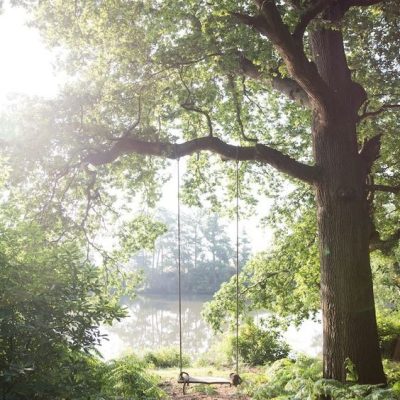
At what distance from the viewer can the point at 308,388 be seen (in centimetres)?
510

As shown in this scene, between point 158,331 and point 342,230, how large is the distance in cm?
2313

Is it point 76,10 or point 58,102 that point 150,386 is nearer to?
point 58,102

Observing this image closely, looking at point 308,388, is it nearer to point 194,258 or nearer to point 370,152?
point 370,152

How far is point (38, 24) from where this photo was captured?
298 inches

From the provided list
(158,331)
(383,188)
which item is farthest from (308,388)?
(158,331)

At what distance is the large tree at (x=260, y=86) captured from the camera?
5434 mm

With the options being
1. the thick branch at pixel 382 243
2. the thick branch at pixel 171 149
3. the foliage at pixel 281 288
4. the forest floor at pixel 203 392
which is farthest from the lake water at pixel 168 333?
the thick branch at pixel 171 149

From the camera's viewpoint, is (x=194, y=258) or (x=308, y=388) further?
(x=194, y=258)

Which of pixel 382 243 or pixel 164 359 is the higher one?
pixel 382 243

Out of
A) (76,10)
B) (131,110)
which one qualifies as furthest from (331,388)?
(76,10)

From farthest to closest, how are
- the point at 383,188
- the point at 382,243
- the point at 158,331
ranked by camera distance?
the point at 158,331
the point at 382,243
the point at 383,188

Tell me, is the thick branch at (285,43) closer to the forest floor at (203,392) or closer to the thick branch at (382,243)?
the thick branch at (382,243)

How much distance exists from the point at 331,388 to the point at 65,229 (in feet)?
14.9

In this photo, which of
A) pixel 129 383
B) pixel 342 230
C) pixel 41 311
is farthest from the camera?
pixel 129 383
